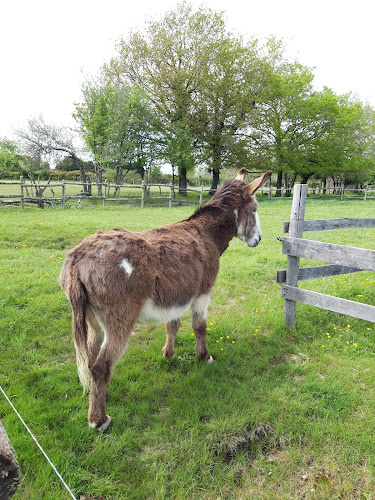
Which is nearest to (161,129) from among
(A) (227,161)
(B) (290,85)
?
(A) (227,161)

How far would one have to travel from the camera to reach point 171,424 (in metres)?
2.92

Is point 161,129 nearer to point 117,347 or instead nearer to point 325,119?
point 325,119

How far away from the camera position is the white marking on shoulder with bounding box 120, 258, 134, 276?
8.88 feet

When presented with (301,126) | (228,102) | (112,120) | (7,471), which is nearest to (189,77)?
(228,102)

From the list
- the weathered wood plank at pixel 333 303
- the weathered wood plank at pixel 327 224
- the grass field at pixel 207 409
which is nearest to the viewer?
the grass field at pixel 207 409

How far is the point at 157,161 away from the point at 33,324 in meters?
27.1

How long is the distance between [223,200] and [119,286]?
2.06 meters

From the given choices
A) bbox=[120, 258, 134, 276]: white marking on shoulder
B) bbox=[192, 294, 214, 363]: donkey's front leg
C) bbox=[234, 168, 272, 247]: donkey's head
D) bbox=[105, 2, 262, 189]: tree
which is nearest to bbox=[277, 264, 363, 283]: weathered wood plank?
bbox=[234, 168, 272, 247]: donkey's head

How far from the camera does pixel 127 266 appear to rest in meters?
2.72

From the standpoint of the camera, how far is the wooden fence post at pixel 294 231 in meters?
4.42

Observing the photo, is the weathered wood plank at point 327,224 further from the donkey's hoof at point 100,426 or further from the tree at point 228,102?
the tree at point 228,102

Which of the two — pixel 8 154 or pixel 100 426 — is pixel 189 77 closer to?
pixel 8 154

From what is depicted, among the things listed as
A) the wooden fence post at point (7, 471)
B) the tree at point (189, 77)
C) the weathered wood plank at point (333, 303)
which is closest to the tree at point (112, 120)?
the tree at point (189, 77)

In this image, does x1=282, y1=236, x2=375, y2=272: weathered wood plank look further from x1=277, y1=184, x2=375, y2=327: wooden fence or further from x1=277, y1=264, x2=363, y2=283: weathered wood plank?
x1=277, y1=264, x2=363, y2=283: weathered wood plank
